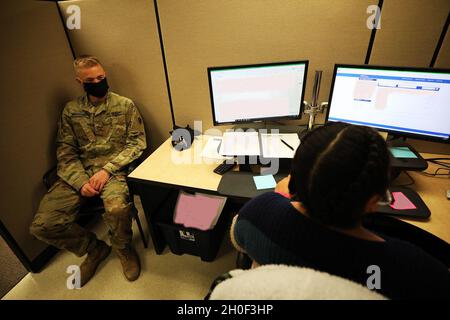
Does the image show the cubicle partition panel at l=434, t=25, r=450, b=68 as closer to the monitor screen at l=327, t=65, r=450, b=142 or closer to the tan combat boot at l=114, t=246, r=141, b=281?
the monitor screen at l=327, t=65, r=450, b=142

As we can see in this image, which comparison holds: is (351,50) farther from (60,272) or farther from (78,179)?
(60,272)

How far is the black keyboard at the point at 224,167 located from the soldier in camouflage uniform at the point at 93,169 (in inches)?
24.7

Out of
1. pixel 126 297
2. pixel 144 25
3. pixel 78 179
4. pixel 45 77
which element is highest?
pixel 144 25

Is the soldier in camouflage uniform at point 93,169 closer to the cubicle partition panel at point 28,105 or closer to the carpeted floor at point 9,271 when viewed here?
the cubicle partition panel at point 28,105

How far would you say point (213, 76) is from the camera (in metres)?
1.29

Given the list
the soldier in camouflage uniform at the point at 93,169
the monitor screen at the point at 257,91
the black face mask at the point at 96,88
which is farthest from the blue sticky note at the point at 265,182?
the black face mask at the point at 96,88

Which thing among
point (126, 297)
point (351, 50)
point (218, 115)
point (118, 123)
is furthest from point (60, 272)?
point (351, 50)

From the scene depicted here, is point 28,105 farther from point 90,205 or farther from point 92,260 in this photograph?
point 92,260

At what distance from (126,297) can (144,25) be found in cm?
166

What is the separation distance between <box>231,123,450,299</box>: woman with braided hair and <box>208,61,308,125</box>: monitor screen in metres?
0.79

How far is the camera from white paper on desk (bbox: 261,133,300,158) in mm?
1237

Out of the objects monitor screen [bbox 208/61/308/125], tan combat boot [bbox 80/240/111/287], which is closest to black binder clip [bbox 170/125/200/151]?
monitor screen [bbox 208/61/308/125]

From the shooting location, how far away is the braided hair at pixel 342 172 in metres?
0.52

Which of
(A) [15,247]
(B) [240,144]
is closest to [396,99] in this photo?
(B) [240,144]
